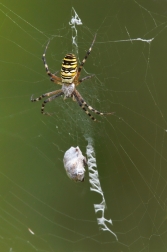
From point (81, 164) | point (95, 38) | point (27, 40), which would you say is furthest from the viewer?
point (27, 40)

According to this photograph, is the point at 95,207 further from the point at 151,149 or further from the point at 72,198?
the point at 151,149

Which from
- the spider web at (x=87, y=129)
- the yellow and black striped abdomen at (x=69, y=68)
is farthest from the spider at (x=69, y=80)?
the spider web at (x=87, y=129)

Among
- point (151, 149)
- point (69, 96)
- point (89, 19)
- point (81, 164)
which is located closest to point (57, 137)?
point (69, 96)

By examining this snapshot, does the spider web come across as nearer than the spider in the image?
No

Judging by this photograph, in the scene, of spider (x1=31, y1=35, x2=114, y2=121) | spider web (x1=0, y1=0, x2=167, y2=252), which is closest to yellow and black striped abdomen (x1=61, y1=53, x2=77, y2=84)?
spider (x1=31, y1=35, x2=114, y2=121)

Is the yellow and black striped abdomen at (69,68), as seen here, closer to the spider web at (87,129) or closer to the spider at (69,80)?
the spider at (69,80)

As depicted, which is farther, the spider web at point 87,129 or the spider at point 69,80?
the spider web at point 87,129

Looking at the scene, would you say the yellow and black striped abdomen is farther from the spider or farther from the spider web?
the spider web
